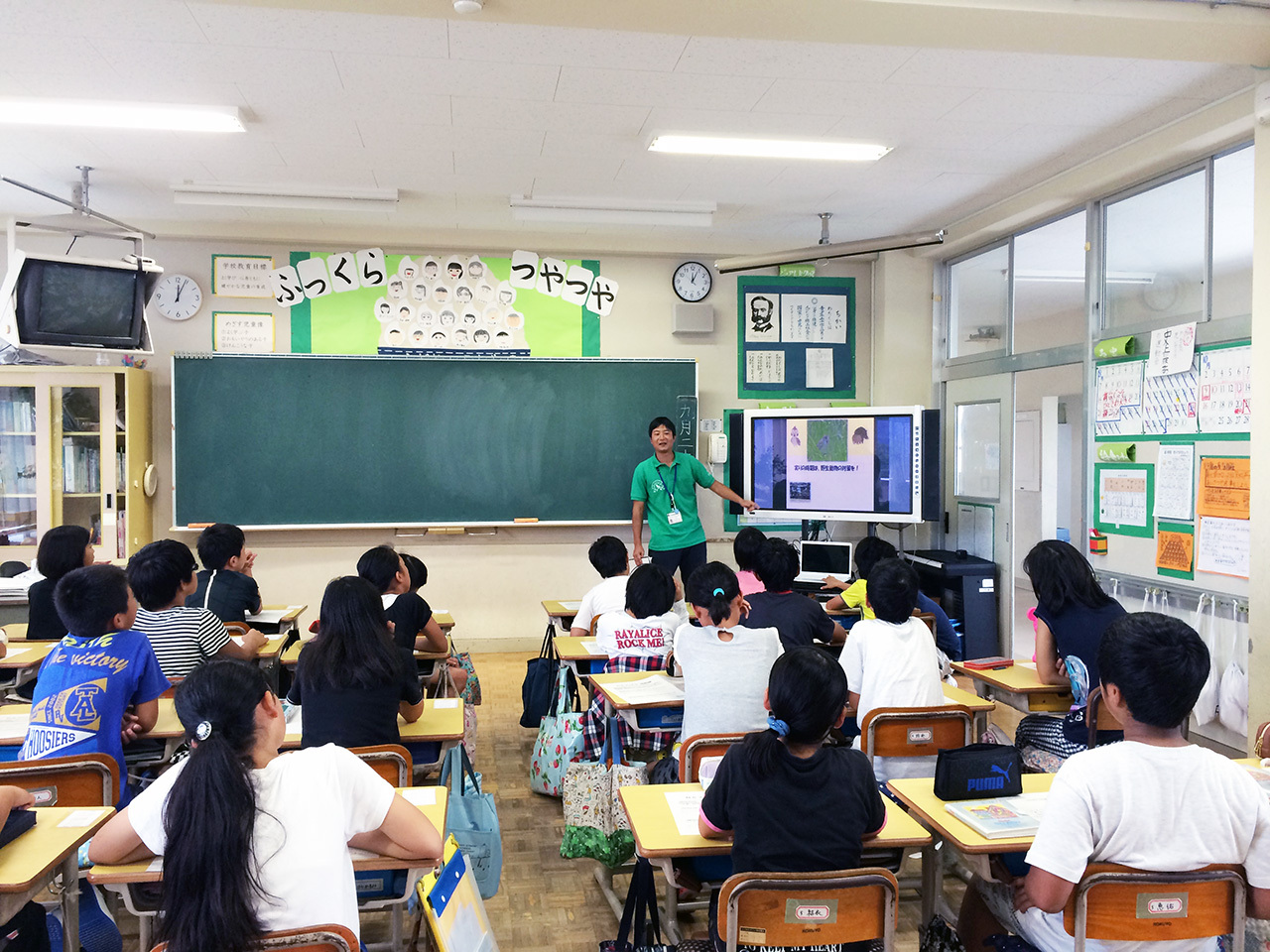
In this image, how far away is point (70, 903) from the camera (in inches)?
76.0

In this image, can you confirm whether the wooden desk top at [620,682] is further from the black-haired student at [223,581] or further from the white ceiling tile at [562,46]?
the white ceiling tile at [562,46]

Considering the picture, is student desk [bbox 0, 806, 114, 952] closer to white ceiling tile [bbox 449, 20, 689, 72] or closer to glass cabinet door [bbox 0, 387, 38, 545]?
white ceiling tile [bbox 449, 20, 689, 72]

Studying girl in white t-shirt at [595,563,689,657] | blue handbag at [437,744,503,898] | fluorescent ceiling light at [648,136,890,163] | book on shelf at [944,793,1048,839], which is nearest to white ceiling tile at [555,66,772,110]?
fluorescent ceiling light at [648,136,890,163]

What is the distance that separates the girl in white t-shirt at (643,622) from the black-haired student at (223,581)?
1.61m

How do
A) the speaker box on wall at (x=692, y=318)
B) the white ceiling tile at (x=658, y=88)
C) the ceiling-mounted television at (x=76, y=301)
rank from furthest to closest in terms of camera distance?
1. the speaker box on wall at (x=692, y=318)
2. the ceiling-mounted television at (x=76, y=301)
3. the white ceiling tile at (x=658, y=88)

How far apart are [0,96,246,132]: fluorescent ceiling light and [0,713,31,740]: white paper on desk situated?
2605 mm

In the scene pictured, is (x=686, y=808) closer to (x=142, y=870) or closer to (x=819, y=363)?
(x=142, y=870)

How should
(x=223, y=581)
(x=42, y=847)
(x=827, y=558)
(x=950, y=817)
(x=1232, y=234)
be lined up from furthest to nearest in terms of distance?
(x=827, y=558), (x=1232, y=234), (x=223, y=581), (x=950, y=817), (x=42, y=847)

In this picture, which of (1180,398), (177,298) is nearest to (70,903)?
(1180,398)

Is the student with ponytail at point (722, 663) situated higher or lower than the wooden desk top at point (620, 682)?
higher

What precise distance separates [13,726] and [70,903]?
102cm

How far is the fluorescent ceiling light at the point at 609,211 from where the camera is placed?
18.4 feet

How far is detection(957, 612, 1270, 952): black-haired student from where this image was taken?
64.4 inches

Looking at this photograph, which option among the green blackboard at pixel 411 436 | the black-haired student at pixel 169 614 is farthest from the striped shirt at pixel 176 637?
the green blackboard at pixel 411 436
